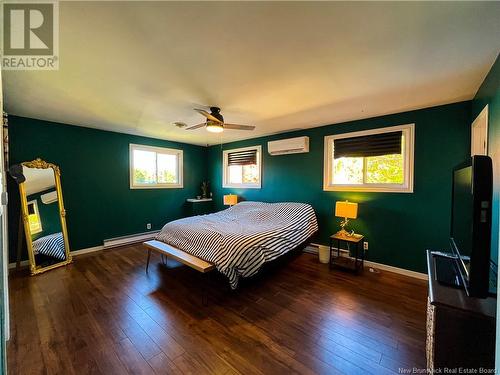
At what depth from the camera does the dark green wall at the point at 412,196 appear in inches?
108

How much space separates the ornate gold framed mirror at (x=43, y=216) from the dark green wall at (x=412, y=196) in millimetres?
4322

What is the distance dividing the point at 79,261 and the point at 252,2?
14.2 ft

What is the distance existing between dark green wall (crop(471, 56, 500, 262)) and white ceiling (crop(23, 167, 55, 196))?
215 inches

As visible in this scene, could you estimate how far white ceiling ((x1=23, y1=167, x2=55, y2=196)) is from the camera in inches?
127

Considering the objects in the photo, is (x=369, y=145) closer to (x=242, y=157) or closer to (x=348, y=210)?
(x=348, y=210)

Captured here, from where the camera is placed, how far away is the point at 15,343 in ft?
5.58

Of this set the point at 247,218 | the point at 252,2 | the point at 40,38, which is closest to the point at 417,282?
the point at 247,218

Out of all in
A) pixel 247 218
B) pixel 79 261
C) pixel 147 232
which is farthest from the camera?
pixel 147 232

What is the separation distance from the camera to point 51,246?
3316 millimetres

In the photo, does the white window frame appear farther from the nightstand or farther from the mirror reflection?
the mirror reflection

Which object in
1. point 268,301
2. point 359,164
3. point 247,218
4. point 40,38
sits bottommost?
point 268,301

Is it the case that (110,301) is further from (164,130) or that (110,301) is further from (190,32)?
(164,130)

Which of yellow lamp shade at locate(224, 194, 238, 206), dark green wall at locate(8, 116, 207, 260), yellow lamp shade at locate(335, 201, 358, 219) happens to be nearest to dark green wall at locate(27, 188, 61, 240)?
dark green wall at locate(8, 116, 207, 260)

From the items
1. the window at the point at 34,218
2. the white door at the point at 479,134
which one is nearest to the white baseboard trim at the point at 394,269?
the white door at the point at 479,134
